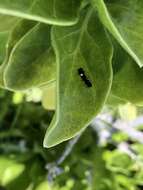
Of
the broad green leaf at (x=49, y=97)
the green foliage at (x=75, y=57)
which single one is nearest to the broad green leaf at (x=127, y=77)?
the green foliage at (x=75, y=57)

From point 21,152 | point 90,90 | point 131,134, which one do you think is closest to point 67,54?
point 90,90

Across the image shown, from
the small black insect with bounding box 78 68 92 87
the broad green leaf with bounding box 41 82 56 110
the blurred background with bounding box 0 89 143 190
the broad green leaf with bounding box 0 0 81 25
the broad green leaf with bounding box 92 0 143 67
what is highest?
the broad green leaf with bounding box 0 0 81 25

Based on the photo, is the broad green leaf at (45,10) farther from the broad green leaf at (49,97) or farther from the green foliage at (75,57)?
the broad green leaf at (49,97)

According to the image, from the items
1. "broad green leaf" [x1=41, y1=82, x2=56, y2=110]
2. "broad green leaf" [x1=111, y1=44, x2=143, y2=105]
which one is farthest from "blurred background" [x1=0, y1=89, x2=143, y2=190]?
"broad green leaf" [x1=111, y1=44, x2=143, y2=105]

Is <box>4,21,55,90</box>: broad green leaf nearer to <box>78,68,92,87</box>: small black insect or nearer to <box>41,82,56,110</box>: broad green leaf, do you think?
<box>78,68,92,87</box>: small black insect

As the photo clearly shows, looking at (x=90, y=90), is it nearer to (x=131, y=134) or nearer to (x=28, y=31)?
(x=28, y=31)
